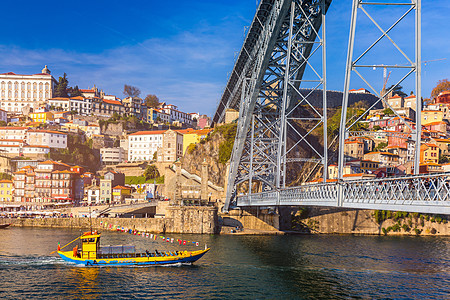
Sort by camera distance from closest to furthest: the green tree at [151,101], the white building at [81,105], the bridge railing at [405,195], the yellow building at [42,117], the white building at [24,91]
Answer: the bridge railing at [405,195] → the yellow building at [42,117] → the white building at [81,105] → the white building at [24,91] → the green tree at [151,101]

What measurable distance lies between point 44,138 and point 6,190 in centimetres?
2143

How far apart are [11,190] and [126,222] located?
35036mm

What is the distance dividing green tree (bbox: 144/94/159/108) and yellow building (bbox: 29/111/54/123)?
1515 inches

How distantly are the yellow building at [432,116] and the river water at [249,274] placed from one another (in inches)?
2114

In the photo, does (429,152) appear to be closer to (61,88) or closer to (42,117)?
(42,117)

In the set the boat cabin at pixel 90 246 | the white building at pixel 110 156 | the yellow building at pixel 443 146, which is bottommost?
the boat cabin at pixel 90 246

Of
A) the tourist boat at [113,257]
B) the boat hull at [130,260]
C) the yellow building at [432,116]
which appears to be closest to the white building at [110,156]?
the yellow building at [432,116]

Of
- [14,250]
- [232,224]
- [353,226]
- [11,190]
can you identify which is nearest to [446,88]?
[353,226]

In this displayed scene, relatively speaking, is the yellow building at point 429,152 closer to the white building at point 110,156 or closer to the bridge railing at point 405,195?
the bridge railing at point 405,195

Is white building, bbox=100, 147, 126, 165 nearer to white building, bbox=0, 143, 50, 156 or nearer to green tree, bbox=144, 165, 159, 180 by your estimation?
white building, bbox=0, 143, 50, 156

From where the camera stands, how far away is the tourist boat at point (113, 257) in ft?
116

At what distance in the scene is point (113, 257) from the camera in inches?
1401

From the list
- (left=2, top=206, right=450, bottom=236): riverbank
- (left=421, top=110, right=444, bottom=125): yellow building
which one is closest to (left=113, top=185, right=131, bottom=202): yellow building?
(left=2, top=206, right=450, bottom=236): riverbank

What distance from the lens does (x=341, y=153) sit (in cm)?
2339
